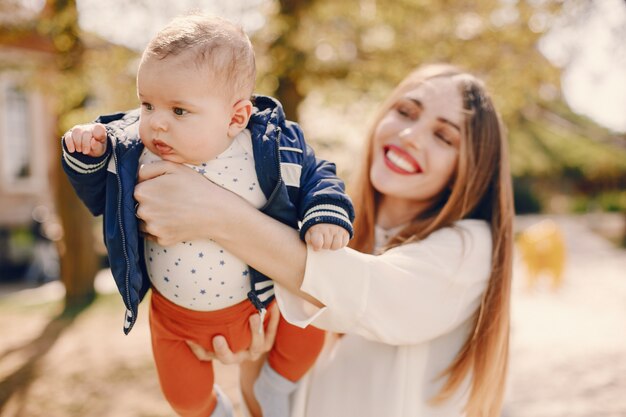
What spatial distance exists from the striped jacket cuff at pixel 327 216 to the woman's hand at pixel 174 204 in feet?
0.66

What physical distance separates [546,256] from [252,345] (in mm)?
9292

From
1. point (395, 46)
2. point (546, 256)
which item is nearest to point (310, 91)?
point (395, 46)

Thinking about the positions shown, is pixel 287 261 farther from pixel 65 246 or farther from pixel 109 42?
pixel 65 246

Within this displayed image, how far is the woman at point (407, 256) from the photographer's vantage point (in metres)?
1.42

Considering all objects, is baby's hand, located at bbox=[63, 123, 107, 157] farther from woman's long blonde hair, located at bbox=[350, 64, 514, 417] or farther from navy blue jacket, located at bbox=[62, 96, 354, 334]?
woman's long blonde hair, located at bbox=[350, 64, 514, 417]

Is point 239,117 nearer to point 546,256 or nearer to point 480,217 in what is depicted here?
point 480,217

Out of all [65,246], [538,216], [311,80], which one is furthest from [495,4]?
[538,216]

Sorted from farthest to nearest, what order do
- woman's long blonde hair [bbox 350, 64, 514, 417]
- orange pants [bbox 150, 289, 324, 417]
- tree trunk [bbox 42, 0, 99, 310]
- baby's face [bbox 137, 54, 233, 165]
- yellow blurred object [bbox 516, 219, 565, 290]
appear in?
yellow blurred object [bbox 516, 219, 565, 290], tree trunk [bbox 42, 0, 99, 310], woman's long blonde hair [bbox 350, 64, 514, 417], orange pants [bbox 150, 289, 324, 417], baby's face [bbox 137, 54, 233, 165]

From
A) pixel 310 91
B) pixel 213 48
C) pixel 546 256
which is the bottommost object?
pixel 546 256

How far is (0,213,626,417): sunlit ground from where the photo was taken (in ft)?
15.7

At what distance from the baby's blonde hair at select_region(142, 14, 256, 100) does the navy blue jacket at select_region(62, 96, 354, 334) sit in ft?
0.56

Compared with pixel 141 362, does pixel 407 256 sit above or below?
above

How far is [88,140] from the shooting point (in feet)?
4.45

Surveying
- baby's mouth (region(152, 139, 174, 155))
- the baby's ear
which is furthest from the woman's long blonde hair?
baby's mouth (region(152, 139, 174, 155))
